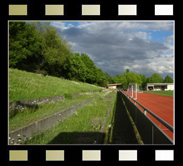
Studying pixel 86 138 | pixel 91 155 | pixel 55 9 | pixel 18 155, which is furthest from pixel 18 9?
pixel 86 138

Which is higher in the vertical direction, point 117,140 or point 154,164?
point 154,164

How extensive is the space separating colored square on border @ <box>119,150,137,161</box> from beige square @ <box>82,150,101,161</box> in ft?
1.15

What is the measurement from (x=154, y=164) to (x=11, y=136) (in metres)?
2.83

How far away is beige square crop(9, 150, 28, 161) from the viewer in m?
2.86

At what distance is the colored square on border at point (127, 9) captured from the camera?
310 cm

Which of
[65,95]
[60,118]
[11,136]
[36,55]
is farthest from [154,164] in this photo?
[36,55]

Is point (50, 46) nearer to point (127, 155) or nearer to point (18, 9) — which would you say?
point (18, 9)

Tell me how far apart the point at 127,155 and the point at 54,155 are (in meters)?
1.16

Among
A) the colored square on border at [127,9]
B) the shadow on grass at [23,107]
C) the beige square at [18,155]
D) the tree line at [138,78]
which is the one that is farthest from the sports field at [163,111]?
the shadow on grass at [23,107]

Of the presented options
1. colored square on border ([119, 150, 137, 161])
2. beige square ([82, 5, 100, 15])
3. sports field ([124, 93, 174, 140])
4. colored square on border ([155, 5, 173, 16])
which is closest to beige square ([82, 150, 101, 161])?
colored square on border ([119, 150, 137, 161])

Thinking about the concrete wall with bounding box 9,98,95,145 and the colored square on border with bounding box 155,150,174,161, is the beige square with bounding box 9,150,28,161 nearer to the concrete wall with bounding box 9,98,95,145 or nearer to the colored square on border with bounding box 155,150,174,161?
the concrete wall with bounding box 9,98,95,145

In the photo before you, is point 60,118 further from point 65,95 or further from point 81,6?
point 65,95
